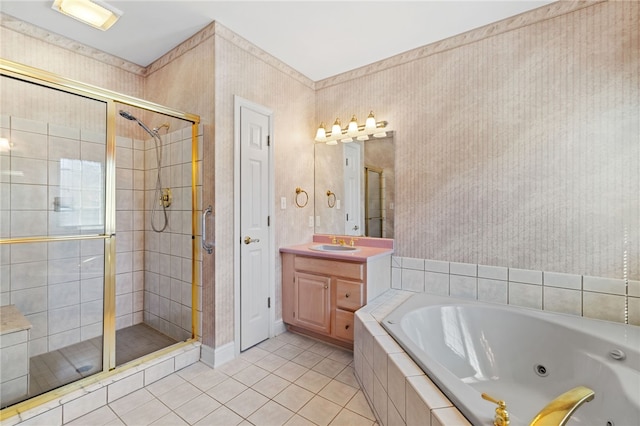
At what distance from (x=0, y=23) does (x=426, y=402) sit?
3525 millimetres

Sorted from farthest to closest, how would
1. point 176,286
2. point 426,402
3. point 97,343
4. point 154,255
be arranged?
1. point 154,255
2. point 176,286
3. point 97,343
4. point 426,402

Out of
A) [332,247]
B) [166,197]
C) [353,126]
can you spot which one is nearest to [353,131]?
[353,126]

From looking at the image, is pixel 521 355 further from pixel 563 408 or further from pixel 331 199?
pixel 331 199

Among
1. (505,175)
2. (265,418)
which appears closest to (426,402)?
(265,418)

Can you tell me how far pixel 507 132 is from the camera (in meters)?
2.09

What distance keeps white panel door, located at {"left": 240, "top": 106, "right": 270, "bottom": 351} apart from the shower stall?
1.25 feet

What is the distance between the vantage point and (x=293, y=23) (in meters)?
2.14

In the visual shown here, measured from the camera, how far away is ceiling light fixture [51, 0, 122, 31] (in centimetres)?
189

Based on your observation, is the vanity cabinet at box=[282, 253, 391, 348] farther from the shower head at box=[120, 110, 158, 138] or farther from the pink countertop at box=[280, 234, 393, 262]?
the shower head at box=[120, 110, 158, 138]

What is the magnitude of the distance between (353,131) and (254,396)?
7.59 ft

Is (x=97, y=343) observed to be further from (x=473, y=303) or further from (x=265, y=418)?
(x=473, y=303)

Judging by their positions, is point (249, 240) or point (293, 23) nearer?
point (293, 23)

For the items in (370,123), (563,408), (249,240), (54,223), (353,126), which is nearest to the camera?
(563,408)

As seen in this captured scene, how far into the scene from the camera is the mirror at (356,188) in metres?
2.63
